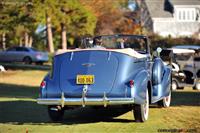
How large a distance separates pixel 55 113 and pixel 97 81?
137 centimetres

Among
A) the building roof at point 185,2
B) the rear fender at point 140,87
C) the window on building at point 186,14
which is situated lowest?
the rear fender at point 140,87

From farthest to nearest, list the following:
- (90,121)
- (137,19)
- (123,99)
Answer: (137,19), (90,121), (123,99)

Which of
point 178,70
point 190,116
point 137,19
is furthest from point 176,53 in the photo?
point 137,19

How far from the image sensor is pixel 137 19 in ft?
236

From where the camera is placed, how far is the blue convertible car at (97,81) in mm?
11312

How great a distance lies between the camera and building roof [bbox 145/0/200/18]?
71312 mm

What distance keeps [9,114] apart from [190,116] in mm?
4074

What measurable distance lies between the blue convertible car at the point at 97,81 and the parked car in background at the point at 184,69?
1141 centimetres

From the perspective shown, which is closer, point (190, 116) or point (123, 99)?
point (123, 99)

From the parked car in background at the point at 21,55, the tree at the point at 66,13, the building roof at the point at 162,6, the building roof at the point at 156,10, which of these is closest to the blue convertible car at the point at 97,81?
the tree at the point at 66,13

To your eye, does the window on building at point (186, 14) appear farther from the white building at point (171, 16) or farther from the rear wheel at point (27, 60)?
the rear wheel at point (27, 60)

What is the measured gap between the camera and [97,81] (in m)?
11.5

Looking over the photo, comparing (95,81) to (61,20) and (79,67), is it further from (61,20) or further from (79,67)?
(61,20)

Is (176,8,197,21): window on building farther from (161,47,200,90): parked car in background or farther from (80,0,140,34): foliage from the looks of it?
(161,47,200,90): parked car in background
